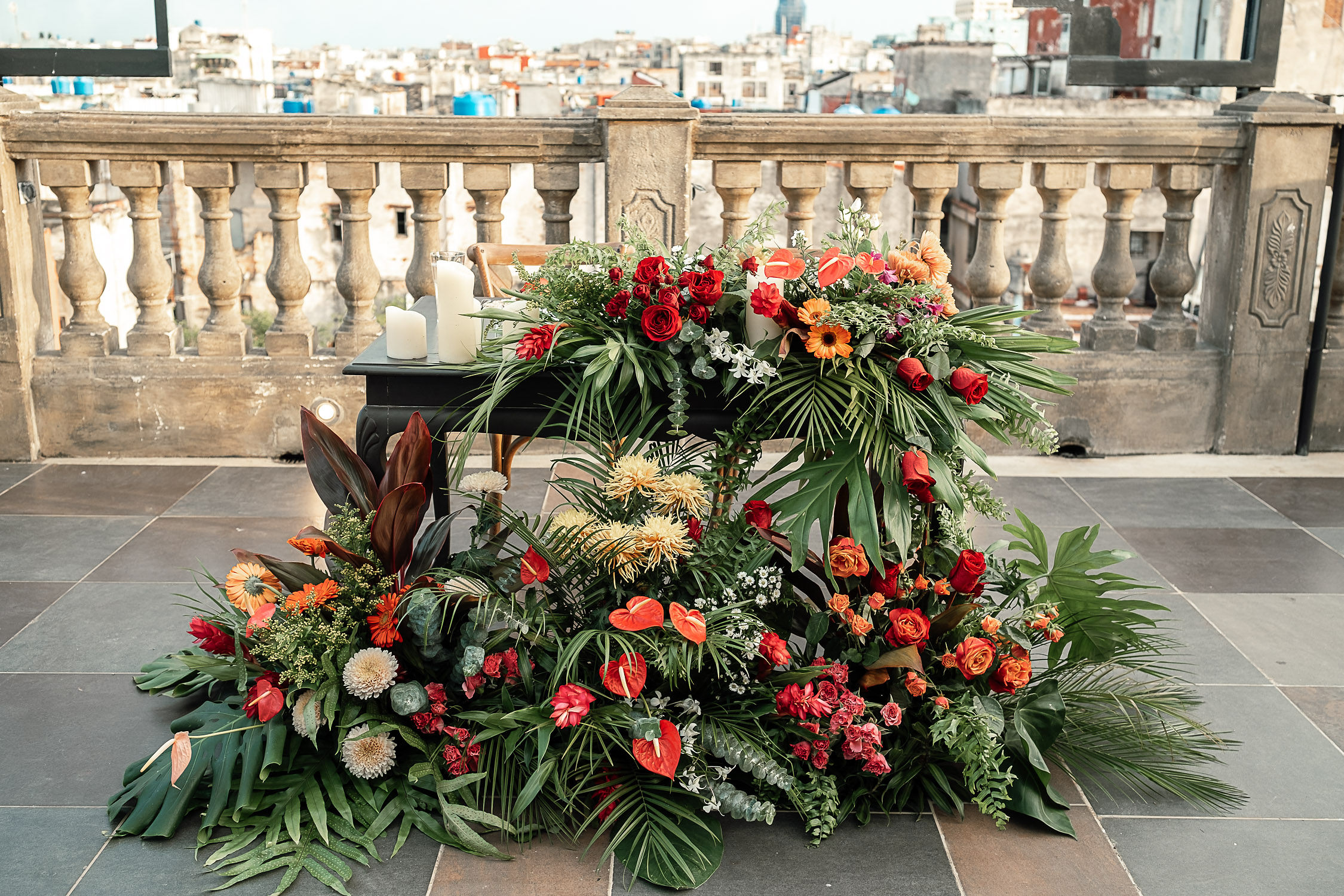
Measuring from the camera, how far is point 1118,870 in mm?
→ 2342

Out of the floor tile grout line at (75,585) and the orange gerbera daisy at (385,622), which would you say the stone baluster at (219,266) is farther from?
the orange gerbera daisy at (385,622)

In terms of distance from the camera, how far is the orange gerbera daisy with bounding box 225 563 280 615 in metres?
2.62

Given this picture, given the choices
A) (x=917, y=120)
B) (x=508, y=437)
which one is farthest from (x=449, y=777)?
(x=917, y=120)

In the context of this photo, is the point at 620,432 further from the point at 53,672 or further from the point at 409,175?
the point at 409,175

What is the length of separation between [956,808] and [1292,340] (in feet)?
10.2

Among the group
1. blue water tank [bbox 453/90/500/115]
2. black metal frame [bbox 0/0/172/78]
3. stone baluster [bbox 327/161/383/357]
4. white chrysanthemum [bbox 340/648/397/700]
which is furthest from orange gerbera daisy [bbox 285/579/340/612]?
blue water tank [bbox 453/90/500/115]

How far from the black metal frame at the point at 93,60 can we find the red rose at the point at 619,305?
2.79 meters

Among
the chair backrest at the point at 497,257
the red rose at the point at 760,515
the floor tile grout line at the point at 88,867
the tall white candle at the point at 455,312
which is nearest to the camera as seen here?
the floor tile grout line at the point at 88,867

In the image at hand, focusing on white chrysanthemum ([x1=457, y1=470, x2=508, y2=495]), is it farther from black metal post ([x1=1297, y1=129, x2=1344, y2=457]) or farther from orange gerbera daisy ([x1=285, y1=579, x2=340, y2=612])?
black metal post ([x1=1297, y1=129, x2=1344, y2=457])

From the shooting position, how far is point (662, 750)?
238 cm

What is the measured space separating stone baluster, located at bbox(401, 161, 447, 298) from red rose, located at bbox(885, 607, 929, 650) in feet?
8.21

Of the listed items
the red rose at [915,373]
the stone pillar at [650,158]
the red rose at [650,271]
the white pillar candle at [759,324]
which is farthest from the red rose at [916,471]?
the stone pillar at [650,158]

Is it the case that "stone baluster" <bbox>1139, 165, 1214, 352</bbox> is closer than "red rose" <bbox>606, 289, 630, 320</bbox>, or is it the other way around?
"red rose" <bbox>606, 289, 630, 320</bbox>

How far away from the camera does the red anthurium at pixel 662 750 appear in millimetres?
2367
